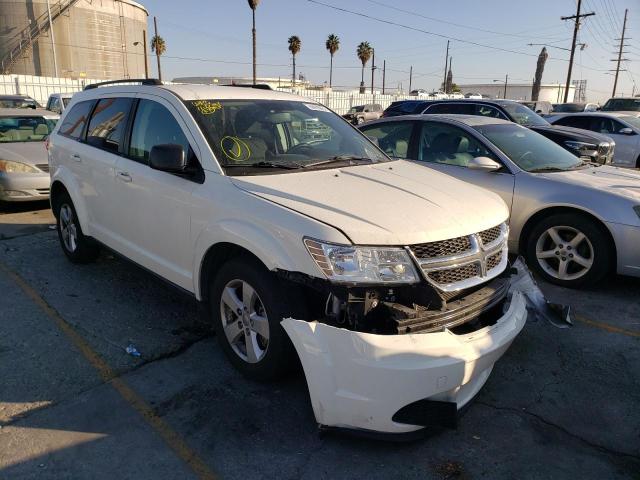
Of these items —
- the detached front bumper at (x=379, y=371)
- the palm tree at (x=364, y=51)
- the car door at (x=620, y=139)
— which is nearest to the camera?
the detached front bumper at (x=379, y=371)

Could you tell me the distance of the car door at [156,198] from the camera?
3602mm

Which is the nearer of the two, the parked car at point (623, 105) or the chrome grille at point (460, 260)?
the chrome grille at point (460, 260)

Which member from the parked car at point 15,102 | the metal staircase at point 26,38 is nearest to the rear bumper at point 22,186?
the parked car at point 15,102

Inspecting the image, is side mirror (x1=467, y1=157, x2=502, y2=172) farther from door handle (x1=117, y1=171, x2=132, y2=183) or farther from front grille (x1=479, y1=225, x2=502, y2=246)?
door handle (x1=117, y1=171, x2=132, y2=183)

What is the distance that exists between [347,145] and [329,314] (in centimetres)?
190

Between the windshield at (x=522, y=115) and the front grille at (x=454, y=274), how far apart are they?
27.1ft

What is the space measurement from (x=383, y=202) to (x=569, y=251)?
2882 mm

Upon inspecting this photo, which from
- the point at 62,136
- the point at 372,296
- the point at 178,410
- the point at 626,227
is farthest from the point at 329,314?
the point at 62,136

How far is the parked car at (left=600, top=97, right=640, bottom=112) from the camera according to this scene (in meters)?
20.0

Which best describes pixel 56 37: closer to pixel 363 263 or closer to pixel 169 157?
pixel 169 157

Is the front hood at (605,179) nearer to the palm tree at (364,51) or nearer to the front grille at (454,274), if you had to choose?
the front grille at (454,274)

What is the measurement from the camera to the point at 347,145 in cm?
420

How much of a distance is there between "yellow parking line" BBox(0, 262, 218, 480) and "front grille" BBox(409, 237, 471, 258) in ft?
4.98

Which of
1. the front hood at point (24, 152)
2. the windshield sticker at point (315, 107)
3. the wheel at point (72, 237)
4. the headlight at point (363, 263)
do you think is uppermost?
the windshield sticker at point (315, 107)
